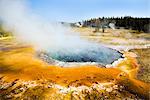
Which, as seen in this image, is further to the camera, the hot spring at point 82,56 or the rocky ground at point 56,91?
the hot spring at point 82,56

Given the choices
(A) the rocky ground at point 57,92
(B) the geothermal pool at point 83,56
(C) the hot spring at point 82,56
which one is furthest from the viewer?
(B) the geothermal pool at point 83,56

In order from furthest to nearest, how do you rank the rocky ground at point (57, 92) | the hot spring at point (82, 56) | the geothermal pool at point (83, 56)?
the geothermal pool at point (83, 56) → the hot spring at point (82, 56) → the rocky ground at point (57, 92)

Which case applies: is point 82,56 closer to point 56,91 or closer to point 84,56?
point 84,56

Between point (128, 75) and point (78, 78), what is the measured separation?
178 inches

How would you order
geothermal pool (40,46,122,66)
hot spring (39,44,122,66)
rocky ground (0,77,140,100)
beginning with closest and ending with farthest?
rocky ground (0,77,140,100) < hot spring (39,44,122,66) < geothermal pool (40,46,122,66)

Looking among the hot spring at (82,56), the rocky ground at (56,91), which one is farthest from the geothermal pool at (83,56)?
the rocky ground at (56,91)

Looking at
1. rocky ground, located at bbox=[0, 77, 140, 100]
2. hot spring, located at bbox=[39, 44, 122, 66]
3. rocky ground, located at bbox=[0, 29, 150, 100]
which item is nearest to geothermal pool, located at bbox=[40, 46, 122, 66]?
hot spring, located at bbox=[39, 44, 122, 66]

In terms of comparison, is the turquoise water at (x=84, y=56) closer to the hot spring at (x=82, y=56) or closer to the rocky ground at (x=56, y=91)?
the hot spring at (x=82, y=56)

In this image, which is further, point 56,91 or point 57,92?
point 56,91

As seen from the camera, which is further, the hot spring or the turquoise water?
the turquoise water

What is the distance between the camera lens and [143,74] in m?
21.5

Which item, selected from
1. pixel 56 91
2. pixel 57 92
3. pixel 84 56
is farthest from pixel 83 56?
pixel 57 92

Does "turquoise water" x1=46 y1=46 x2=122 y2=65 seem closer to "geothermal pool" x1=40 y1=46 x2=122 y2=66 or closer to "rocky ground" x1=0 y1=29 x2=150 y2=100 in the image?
"geothermal pool" x1=40 y1=46 x2=122 y2=66

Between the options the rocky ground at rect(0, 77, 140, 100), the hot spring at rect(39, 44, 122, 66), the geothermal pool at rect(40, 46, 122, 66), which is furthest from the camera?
the geothermal pool at rect(40, 46, 122, 66)
